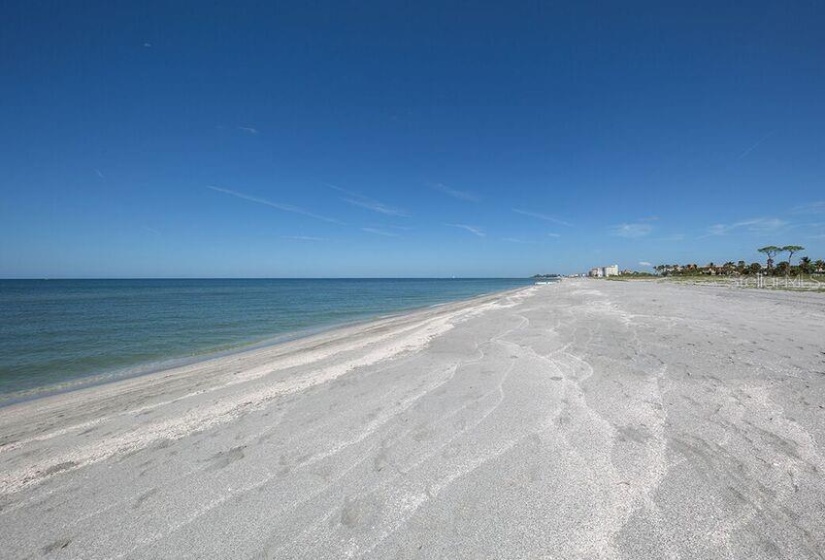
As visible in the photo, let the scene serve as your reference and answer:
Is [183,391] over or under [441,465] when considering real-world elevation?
under

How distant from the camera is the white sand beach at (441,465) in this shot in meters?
2.54

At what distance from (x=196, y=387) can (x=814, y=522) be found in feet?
30.8

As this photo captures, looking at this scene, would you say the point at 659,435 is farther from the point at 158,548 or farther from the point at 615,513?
the point at 158,548

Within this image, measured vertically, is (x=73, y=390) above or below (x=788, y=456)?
below

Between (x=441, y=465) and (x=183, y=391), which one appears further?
(x=183, y=391)

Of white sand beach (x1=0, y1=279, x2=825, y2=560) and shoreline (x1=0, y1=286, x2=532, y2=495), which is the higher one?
white sand beach (x1=0, y1=279, x2=825, y2=560)

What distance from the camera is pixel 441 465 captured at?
3.54 meters

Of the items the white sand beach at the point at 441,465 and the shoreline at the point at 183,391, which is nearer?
the white sand beach at the point at 441,465

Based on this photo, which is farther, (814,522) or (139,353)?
(139,353)

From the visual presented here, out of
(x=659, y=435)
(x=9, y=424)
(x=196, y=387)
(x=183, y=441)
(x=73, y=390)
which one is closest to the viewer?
(x=659, y=435)

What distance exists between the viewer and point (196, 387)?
288 inches

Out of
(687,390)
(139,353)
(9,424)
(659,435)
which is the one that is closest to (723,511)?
(659,435)

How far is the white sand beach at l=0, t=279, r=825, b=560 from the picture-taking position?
2.54 metres

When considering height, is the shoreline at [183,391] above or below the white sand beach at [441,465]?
below
